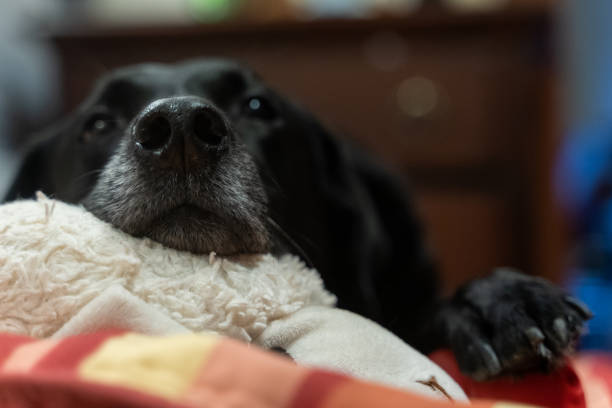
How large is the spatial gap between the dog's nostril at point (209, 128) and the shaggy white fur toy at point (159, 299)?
19 cm

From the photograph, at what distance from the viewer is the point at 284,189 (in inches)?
50.5

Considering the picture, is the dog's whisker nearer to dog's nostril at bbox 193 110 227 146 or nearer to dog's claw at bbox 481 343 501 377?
dog's nostril at bbox 193 110 227 146

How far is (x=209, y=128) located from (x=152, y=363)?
0.48 m

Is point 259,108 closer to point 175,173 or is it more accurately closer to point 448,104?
point 175,173

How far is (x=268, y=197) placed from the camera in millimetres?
1130

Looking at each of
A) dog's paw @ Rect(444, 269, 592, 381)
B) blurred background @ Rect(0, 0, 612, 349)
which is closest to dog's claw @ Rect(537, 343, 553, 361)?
dog's paw @ Rect(444, 269, 592, 381)

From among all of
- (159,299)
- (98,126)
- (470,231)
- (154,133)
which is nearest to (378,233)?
(98,126)

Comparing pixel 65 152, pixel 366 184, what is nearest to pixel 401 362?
pixel 65 152

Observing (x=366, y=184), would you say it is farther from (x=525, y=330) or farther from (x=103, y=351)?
(x=103, y=351)

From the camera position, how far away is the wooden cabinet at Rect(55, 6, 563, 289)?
262cm

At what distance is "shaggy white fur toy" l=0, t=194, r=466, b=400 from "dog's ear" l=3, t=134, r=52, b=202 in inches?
28.1

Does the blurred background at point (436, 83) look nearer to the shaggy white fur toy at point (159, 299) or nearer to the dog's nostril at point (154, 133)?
the dog's nostril at point (154, 133)

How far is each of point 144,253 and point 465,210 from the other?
6.86ft

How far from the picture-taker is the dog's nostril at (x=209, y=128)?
0.88 m
